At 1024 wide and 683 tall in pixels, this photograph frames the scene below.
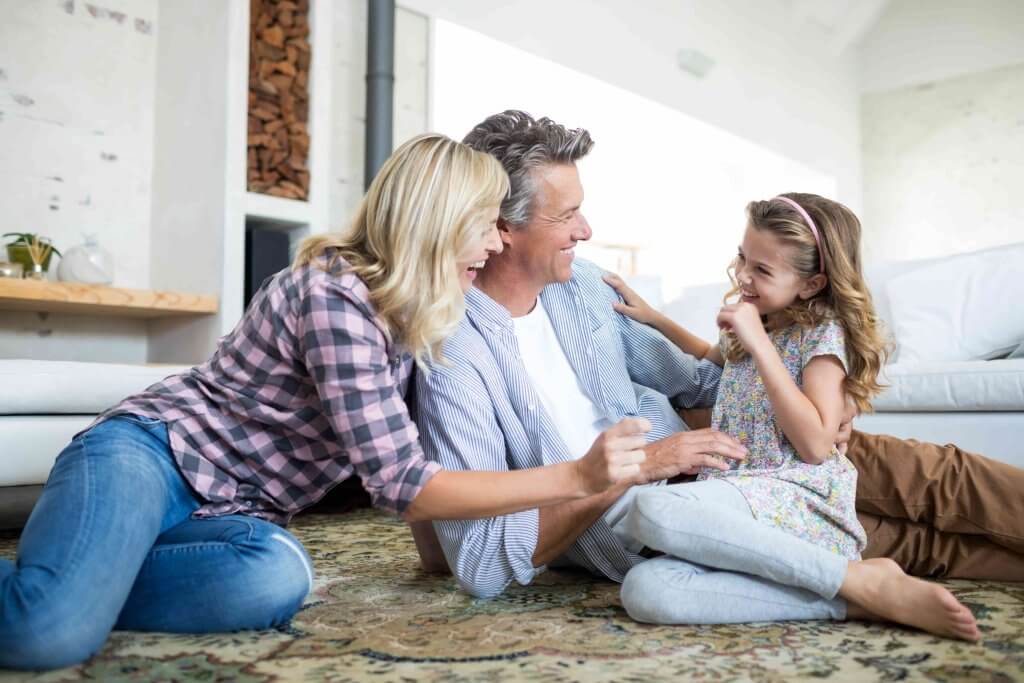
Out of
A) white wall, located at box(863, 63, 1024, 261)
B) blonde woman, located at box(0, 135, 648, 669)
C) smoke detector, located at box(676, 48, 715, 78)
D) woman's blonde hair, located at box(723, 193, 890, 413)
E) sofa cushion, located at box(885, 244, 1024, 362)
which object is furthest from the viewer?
white wall, located at box(863, 63, 1024, 261)

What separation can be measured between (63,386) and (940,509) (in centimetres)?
209

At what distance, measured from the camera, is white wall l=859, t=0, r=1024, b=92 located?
7520 mm

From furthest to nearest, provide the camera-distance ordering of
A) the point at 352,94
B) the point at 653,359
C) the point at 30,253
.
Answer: the point at 352,94 < the point at 30,253 < the point at 653,359

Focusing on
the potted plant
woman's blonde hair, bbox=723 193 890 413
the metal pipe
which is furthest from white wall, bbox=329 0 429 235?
woman's blonde hair, bbox=723 193 890 413

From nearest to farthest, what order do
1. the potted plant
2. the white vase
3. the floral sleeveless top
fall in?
the floral sleeveless top → the potted plant → the white vase

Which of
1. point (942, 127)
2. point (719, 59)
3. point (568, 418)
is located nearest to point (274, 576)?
point (568, 418)

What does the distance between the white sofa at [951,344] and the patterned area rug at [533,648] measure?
93 centimetres

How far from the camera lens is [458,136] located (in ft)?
16.9

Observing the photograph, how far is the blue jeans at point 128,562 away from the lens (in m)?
1.18

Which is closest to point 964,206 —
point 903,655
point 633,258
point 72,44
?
point 633,258

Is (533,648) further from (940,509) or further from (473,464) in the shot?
(940,509)

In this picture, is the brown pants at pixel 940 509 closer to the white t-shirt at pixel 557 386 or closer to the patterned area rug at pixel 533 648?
the patterned area rug at pixel 533 648

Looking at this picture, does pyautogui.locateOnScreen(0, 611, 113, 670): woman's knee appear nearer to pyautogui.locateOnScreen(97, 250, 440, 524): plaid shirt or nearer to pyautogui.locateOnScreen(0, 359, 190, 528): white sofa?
pyautogui.locateOnScreen(97, 250, 440, 524): plaid shirt

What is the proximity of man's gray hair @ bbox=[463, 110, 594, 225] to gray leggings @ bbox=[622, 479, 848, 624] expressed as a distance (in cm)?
67
